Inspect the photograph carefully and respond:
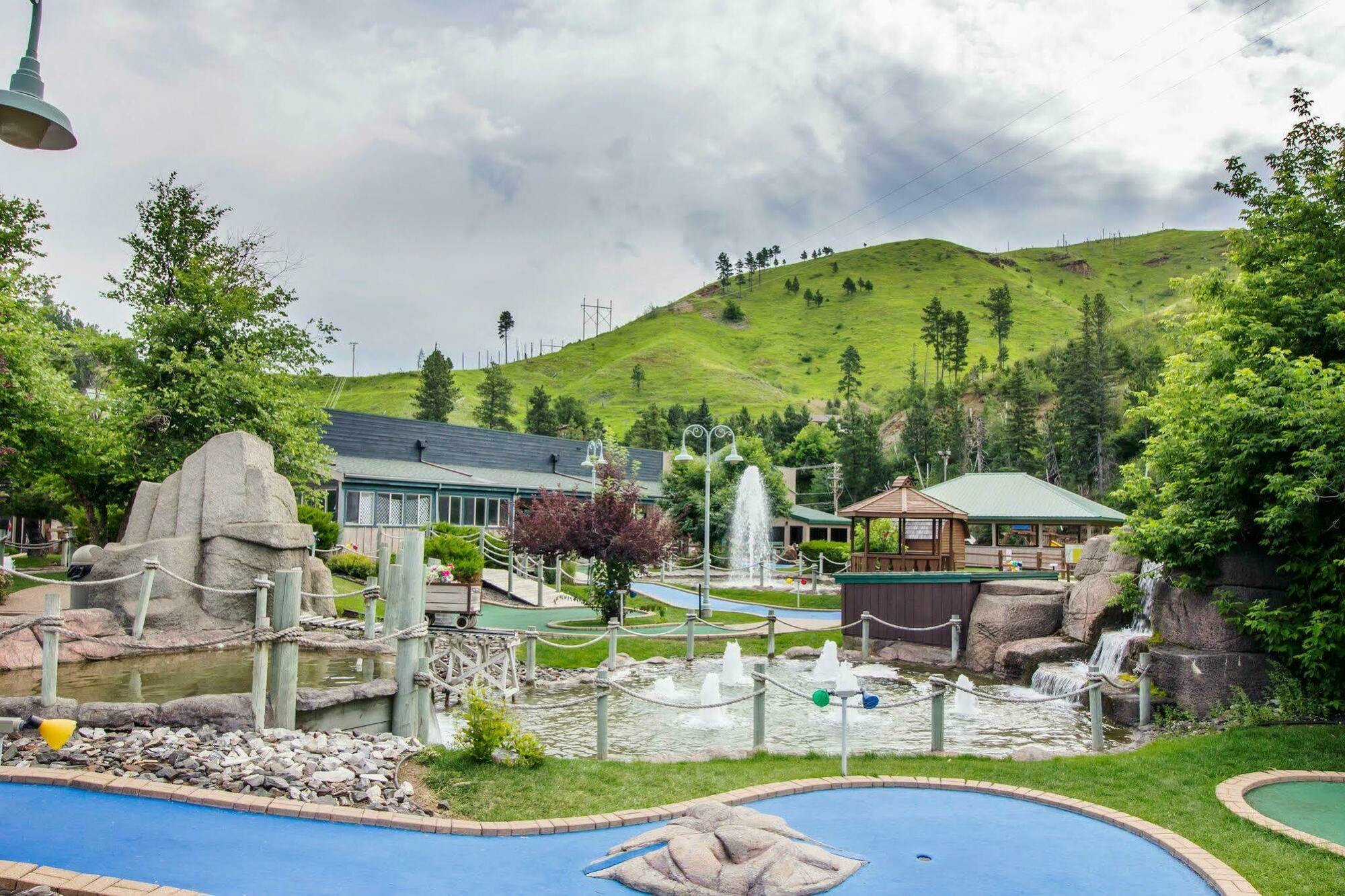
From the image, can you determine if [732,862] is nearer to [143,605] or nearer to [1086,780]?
[1086,780]

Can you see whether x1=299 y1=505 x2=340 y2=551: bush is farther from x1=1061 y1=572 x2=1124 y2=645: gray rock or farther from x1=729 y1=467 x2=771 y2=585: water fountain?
x1=729 y1=467 x2=771 y2=585: water fountain

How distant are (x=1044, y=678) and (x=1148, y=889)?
10737 mm

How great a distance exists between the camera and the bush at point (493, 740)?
8.73 m

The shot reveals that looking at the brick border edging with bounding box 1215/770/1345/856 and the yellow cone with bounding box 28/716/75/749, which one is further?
the brick border edging with bounding box 1215/770/1345/856

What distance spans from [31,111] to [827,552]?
125 feet

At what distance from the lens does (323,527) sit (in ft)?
83.0

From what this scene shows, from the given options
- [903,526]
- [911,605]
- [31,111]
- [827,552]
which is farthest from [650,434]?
[31,111]

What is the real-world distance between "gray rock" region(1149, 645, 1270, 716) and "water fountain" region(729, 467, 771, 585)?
2850 cm

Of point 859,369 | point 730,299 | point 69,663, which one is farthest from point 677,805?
point 730,299

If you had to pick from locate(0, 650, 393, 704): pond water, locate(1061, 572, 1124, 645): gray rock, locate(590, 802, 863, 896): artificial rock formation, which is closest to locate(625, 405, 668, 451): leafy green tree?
locate(1061, 572, 1124, 645): gray rock

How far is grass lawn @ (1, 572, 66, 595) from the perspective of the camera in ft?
71.6

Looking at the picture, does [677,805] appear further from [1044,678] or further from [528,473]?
[528,473]

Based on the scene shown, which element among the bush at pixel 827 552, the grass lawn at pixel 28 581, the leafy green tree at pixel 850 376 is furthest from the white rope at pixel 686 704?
the leafy green tree at pixel 850 376

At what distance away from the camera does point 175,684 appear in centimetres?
1059
